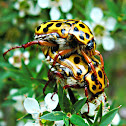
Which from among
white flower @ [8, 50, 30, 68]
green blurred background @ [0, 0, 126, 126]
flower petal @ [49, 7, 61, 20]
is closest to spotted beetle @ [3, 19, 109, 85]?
green blurred background @ [0, 0, 126, 126]

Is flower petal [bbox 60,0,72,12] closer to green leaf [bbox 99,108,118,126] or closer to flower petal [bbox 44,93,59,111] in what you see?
flower petal [bbox 44,93,59,111]

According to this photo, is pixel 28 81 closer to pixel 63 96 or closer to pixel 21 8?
pixel 63 96

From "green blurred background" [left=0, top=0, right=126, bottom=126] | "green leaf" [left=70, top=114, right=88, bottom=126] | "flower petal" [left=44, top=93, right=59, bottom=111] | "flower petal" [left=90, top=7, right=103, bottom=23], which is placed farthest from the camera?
"flower petal" [left=90, top=7, right=103, bottom=23]

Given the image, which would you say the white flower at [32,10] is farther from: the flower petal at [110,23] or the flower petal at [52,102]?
the flower petal at [52,102]

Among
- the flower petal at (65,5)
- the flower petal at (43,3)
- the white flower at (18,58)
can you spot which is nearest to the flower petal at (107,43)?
the flower petal at (65,5)

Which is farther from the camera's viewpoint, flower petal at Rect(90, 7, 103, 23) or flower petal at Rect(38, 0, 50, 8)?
flower petal at Rect(90, 7, 103, 23)

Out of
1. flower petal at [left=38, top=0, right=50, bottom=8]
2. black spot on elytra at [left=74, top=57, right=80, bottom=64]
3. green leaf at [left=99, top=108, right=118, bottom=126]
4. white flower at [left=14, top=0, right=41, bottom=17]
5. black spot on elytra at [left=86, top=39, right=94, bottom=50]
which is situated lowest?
green leaf at [left=99, top=108, right=118, bottom=126]

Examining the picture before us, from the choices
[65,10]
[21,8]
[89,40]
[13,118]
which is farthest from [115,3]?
[13,118]

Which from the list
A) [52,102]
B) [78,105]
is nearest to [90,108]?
[78,105]
